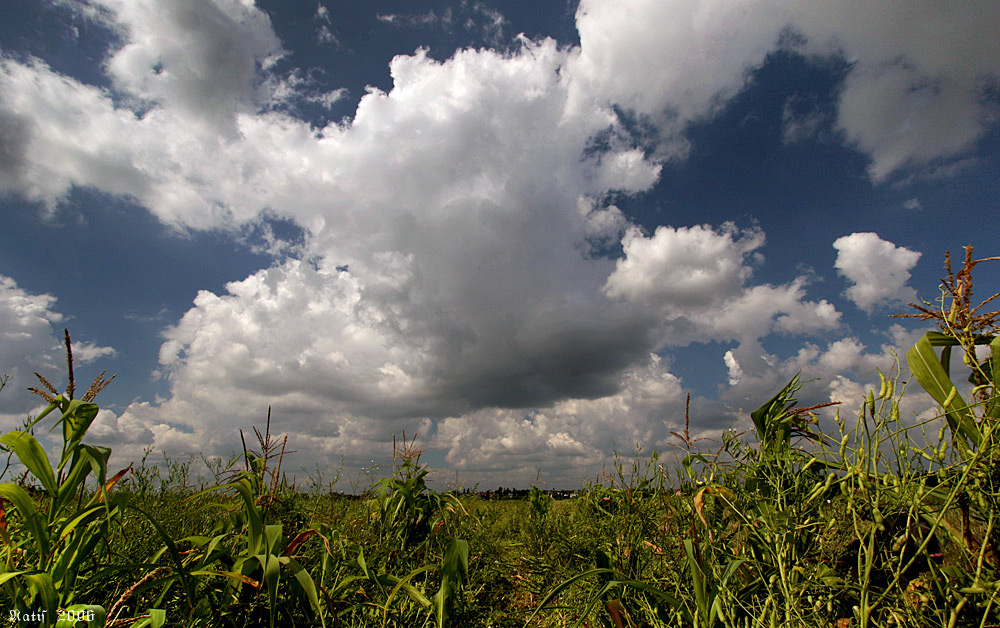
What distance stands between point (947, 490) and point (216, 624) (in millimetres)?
3392

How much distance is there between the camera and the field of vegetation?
1472 millimetres

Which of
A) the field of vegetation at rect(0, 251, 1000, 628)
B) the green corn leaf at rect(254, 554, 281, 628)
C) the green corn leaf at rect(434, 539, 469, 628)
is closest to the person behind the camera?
the field of vegetation at rect(0, 251, 1000, 628)

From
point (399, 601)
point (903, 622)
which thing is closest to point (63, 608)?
point (399, 601)

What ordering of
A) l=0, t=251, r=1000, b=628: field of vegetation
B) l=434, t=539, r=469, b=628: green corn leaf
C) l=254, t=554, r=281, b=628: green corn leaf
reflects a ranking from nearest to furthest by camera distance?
l=0, t=251, r=1000, b=628: field of vegetation
l=254, t=554, r=281, b=628: green corn leaf
l=434, t=539, r=469, b=628: green corn leaf

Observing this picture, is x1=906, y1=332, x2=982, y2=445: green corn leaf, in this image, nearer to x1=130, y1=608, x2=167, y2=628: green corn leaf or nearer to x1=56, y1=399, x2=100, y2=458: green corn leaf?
x1=130, y1=608, x2=167, y2=628: green corn leaf

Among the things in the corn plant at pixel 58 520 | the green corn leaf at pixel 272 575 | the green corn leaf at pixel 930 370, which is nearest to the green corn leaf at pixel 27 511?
the corn plant at pixel 58 520

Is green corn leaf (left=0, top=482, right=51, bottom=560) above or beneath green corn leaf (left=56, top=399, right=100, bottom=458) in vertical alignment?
beneath

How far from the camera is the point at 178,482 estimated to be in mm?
4312

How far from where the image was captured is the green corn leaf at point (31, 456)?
76.3 inches

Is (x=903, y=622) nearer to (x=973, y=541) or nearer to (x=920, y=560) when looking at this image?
(x=973, y=541)

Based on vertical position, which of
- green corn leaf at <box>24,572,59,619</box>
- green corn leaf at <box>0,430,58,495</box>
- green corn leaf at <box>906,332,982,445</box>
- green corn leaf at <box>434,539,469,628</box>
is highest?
green corn leaf at <box>906,332,982,445</box>

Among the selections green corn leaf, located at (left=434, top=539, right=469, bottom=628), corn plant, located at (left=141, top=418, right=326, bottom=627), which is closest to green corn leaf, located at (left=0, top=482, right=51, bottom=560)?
corn plant, located at (left=141, top=418, right=326, bottom=627)

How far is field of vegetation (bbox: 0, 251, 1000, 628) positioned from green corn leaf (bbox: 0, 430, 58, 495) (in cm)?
1

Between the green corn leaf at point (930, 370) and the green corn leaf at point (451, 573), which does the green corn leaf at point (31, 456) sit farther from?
the green corn leaf at point (930, 370)
